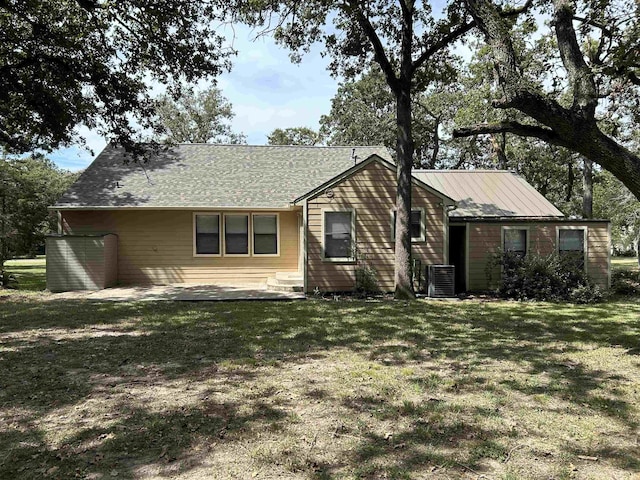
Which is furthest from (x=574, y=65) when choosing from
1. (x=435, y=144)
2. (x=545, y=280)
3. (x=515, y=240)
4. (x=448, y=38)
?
(x=435, y=144)

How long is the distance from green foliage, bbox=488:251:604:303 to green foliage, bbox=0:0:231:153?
979cm

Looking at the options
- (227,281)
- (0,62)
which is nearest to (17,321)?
(227,281)

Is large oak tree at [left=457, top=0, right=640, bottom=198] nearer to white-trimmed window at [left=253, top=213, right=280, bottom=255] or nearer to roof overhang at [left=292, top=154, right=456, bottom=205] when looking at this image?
roof overhang at [left=292, top=154, right=456, bottom=205]

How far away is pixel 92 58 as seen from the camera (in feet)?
37.3

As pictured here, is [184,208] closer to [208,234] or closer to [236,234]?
[208,234]

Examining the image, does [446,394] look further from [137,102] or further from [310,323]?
[137,102]

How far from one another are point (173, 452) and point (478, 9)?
659 centimetres

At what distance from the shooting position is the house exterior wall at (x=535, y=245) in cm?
1293

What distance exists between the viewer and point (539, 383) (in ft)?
15.9

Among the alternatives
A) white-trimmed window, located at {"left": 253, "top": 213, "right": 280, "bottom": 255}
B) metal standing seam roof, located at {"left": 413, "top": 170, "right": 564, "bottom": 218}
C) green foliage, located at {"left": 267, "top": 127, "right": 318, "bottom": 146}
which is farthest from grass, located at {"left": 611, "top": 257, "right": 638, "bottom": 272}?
Answer: green foliage, located at {"left": 267, "top": 127, "right": 318, "bottom": 146}

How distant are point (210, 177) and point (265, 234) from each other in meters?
3.14

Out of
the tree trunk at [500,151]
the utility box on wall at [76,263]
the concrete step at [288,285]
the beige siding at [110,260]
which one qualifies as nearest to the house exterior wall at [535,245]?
the concrete step at [288,285]

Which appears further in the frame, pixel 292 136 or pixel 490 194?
pixel 292 136

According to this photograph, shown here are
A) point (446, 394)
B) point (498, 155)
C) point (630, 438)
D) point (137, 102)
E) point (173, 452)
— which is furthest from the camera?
point (498, 155)
